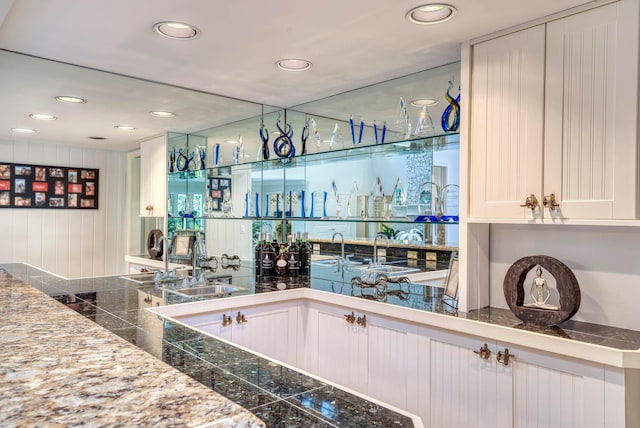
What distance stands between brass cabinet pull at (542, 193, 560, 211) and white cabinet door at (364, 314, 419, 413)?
0.84 metres

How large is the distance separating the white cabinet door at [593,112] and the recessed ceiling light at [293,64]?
1.27m

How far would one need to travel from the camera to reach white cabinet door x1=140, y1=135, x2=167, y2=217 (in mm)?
3355

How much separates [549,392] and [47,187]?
3.23 metres

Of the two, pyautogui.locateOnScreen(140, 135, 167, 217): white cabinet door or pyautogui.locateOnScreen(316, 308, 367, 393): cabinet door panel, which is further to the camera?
pyautogui.locateOnScreen(140, 135, 167, 217): white cabinet door

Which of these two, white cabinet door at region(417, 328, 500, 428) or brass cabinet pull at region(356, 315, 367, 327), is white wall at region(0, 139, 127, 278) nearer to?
brass cabinet pull at region(356, 315, 367, 327)

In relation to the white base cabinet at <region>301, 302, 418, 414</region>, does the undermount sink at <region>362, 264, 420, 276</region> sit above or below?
above

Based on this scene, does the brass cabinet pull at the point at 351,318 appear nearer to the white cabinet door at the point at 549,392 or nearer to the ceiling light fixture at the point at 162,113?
the white cabinet door at the point at 549,392

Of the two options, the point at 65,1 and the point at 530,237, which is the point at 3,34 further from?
the point at 530,237

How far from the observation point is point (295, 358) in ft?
9.18

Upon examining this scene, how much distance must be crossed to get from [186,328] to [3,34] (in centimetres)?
169

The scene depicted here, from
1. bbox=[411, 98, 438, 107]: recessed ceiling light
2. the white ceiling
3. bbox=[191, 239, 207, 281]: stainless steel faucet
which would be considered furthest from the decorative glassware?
bbox=[191, 239, 207, 281]: stainless steel faucet

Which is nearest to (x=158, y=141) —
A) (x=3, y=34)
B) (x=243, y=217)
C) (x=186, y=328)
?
(x=243, y=217)

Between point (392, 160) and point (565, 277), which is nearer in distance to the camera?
point (565, 277)

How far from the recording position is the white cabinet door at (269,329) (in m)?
2.57
